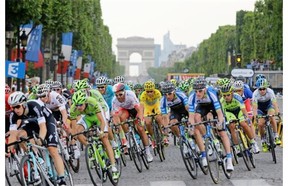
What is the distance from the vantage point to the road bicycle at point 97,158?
13095 millimetres

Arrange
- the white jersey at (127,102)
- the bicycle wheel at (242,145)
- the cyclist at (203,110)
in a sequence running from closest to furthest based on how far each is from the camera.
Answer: the cyclist at (203,110) → the bicycle wheel at (242,145) → the white jersey at (127,102)

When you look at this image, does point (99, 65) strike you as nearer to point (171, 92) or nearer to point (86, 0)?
point (86, 0)

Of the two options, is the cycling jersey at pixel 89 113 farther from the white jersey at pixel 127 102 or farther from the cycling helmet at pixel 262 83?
the cycling helmet at pixel 262 83

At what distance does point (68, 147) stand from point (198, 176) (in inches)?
113

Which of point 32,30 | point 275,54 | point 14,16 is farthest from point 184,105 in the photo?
point 275,54

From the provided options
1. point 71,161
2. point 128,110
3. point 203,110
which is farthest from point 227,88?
point 71,161

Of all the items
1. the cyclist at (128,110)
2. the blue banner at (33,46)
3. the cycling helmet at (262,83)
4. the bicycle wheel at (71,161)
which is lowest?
the bicycle wheel at (71,161)

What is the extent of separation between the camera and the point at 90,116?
14.4 meters

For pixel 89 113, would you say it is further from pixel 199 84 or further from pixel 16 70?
pixel 16 70

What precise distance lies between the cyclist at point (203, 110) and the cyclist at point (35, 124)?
10.9 ft

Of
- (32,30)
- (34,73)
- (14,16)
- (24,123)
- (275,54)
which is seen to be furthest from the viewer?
(34,73)

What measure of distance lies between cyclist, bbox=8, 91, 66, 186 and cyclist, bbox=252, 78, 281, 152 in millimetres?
6774

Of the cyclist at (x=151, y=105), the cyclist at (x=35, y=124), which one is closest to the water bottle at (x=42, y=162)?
the cyclist at (x=35, y=124)

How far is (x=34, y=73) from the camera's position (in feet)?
254
